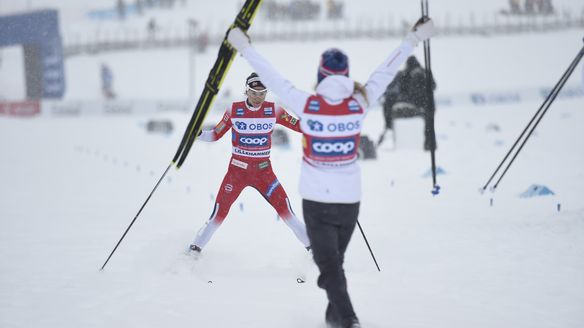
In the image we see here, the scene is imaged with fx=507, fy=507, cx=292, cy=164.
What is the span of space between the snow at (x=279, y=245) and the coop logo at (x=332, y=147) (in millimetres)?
1466

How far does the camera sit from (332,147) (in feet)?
11.9

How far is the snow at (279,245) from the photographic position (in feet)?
14.5

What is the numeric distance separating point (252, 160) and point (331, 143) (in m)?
2.05

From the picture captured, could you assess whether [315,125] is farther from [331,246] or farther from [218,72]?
[218,72]

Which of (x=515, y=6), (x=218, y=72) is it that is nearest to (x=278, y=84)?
(x=218, y=72)

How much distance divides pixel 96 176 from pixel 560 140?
44.1 ft

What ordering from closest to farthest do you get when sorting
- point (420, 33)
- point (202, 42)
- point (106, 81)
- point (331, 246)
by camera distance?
point (331, 246) → point (420, 33) → point (106, 81) → point (202, 42)

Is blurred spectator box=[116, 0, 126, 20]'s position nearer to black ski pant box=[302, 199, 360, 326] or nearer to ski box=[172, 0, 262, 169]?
ski box=[172, 0, 262, 169]

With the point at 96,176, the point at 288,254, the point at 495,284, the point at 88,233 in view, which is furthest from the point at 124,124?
the point at 495,284

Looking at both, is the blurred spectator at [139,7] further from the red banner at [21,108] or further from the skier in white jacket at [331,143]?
the skier in white jacket at [331,143]

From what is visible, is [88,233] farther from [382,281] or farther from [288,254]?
[382,281]

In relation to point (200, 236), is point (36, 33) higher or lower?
higher

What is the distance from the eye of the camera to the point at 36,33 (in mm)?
27000

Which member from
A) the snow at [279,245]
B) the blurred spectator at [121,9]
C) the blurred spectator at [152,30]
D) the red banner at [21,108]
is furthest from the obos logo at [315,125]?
the blurred spectator at [121,9]
